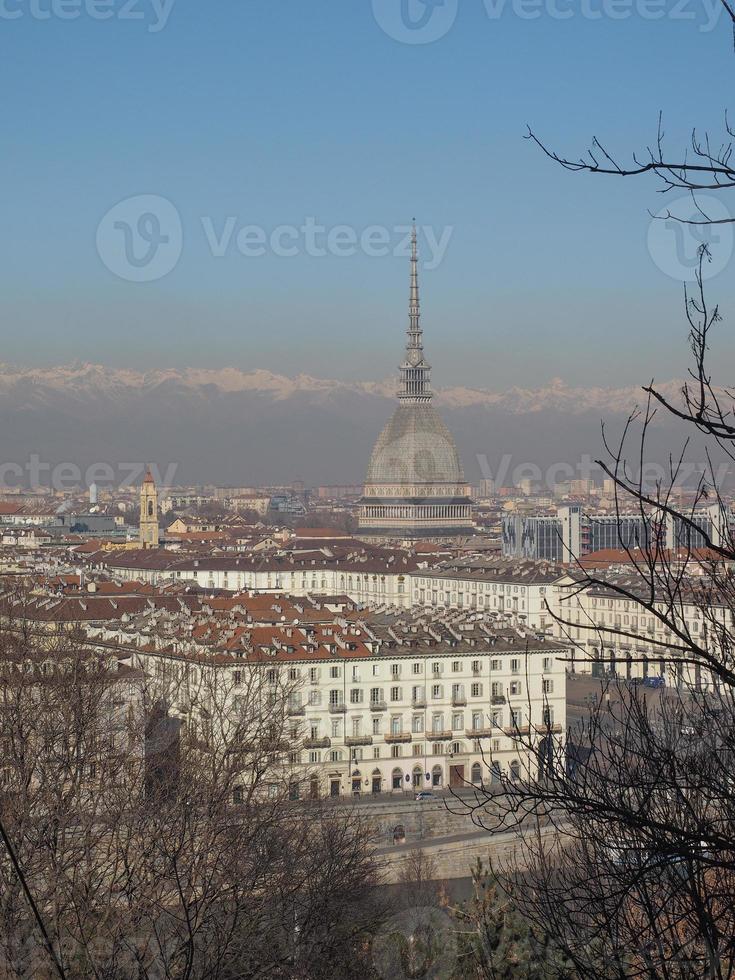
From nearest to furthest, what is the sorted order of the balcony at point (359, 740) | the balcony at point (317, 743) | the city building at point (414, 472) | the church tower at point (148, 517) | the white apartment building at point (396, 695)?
the balcony at point (317, 743), the white apartment building at point (396, 695), the balcony at point (359, 740), the church tower at point (148, 517), the city building at point (414, 472)

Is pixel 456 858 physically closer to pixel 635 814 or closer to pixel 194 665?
pixel 194 665

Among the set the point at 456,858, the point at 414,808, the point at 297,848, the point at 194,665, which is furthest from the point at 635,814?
the point at 194,665

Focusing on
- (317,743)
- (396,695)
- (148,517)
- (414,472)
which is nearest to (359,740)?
(317,743)

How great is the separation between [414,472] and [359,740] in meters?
64.9

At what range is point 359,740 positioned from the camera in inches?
1000

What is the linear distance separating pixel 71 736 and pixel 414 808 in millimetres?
9172

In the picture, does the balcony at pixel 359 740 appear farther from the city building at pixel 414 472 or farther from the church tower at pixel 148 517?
Answer: the city building at pixel 414 472

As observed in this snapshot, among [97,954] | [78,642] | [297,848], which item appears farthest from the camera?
[78,642]

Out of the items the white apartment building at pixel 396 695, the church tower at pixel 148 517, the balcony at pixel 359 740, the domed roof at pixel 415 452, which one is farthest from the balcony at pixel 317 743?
the domed roof at pixel 415 452

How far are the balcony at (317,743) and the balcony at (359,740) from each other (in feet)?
1.21

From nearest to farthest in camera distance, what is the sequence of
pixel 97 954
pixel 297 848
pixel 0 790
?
pixel 97 954, pixel 0 790, pixel 297 848

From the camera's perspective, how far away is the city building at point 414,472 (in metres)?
86.7

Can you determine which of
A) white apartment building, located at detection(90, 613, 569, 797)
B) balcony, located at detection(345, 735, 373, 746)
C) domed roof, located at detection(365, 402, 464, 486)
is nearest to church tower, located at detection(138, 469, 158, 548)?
domed roof, located at detection(365, 402, 464, 486)

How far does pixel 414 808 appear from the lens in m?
22.3
